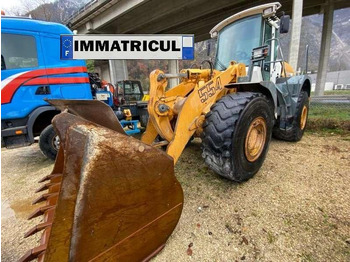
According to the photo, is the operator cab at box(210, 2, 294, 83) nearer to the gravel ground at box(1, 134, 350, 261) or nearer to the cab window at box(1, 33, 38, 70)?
the gravel ground at box(1, 134, 350, 261)

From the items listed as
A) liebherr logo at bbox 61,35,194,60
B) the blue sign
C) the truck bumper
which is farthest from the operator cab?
the truck bumper

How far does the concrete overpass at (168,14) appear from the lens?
1401 centimetres

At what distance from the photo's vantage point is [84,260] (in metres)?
1.21

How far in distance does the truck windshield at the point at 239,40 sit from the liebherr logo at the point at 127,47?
0.80m

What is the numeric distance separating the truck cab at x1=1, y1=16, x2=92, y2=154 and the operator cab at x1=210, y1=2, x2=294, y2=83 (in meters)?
3.12

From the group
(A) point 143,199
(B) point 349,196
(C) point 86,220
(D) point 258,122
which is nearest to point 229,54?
(D) point 258,122

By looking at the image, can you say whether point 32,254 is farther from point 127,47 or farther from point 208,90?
point 127,47

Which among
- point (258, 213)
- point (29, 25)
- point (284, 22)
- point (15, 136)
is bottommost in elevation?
point (258, 213)

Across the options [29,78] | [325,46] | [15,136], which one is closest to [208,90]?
[29,78]

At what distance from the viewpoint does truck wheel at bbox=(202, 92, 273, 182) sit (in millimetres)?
2166

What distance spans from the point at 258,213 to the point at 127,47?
288 cm

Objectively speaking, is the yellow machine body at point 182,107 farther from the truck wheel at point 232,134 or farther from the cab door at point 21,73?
the cab door at point 21,73

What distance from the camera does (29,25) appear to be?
11.8 feet

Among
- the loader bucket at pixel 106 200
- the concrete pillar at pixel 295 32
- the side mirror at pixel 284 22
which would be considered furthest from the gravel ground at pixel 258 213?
the concrete pillar at pixel 295 32
